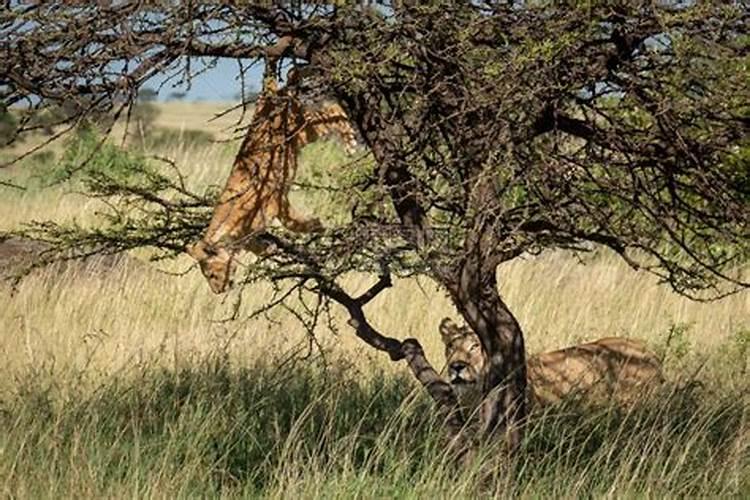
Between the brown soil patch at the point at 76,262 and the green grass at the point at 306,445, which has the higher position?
the brown soil patch at the point at 76,262

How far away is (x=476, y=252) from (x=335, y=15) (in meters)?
1.19

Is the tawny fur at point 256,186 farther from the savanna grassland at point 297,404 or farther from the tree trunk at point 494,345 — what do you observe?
the tree trunk at point 494,345

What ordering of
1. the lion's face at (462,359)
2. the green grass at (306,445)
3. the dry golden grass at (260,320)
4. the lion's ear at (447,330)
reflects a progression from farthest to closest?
the dry golden grass at (260,320) → the lion's ear at (447,330) → the lion's face at (462,359) → the green grass at (306,445)

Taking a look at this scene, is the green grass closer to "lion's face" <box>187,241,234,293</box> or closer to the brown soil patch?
"lion's face" <box>187,241,234,293</box>

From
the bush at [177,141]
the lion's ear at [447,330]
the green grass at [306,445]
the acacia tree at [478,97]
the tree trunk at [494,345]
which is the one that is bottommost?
the green grass at [306,445]

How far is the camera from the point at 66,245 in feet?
20.7

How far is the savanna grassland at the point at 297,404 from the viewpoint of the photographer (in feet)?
19.1

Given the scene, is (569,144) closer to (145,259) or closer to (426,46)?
(426,46)

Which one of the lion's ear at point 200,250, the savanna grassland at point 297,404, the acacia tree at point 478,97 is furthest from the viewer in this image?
the lion's ear at point 200,250

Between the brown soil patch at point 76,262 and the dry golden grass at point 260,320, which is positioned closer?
the dry golden grass at point 260,320

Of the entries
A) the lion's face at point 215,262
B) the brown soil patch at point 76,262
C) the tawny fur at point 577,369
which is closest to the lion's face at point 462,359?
the tawny fur at point 577,369

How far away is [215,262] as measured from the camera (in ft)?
20.2

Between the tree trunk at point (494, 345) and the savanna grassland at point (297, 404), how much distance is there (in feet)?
0.51

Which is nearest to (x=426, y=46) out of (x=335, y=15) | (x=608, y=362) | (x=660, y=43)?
(x=335, y=15)
